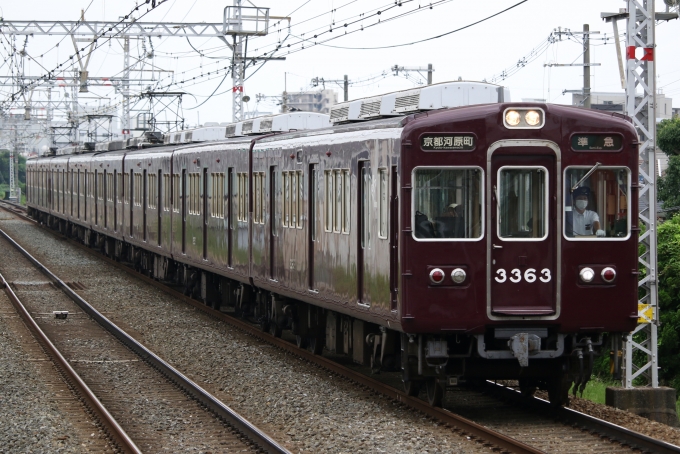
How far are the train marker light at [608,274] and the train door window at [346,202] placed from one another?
8.96 ft

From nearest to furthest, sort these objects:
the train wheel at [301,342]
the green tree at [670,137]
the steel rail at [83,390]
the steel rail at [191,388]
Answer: the steel rail at [191,388] < the steel rail at [83,390] < the train wheel at [301,342] < the green tree at [670,137]

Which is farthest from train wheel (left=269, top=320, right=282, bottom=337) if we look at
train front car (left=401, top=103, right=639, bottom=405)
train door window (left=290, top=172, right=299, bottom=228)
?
train front car (left=401, top=103, right=639, bottom=405)

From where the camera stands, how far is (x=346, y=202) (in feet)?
36.9

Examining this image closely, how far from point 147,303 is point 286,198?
6727 millimetres

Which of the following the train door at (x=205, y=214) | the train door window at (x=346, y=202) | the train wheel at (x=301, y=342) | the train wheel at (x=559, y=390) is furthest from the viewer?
the train door at (x=205, y=214)

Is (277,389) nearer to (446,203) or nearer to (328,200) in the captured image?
(328,200)

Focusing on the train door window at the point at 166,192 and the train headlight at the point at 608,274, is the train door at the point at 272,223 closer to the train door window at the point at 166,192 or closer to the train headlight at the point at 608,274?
the train headlight at the point at 608,274

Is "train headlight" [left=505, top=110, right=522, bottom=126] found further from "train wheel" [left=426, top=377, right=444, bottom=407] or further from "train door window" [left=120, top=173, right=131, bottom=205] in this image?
"train door window" [left=120, top=173, right=131, bottom=205]

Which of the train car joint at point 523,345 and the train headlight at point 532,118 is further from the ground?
the train headlight at point 532,118

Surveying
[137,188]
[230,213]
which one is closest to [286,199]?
[230,213]

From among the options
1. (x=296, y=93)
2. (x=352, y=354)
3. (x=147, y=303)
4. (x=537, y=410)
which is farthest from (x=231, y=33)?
(x=296, y=93)

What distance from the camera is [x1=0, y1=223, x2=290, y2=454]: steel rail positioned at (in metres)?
8.82

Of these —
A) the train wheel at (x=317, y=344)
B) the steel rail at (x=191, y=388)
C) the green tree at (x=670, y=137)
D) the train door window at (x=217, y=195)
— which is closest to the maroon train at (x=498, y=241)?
the steel rail at (x=191, y=388)

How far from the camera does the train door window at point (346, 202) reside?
11.2m
